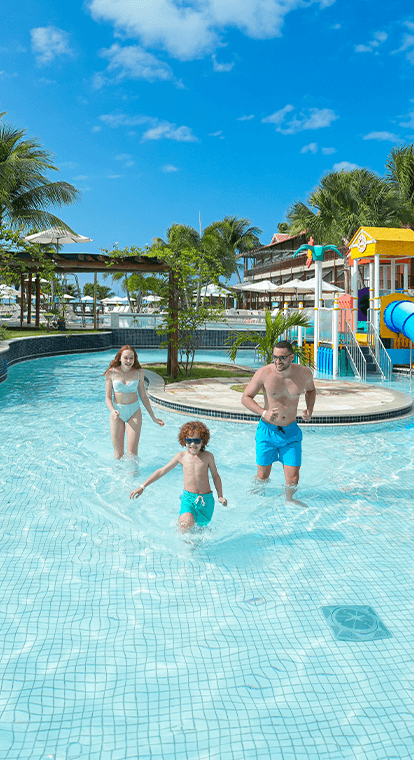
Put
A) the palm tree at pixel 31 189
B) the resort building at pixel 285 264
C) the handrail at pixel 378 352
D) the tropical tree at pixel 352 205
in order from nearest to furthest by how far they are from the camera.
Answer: the handrail at pixel 378 352, the palm tree at pixel 31 189, the tropical tree at pixel 352 205, the resort building at pixel 285 264

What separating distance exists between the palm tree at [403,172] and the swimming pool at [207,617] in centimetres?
2613

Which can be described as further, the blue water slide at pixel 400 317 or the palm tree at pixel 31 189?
the palm tree at pixel 31 189

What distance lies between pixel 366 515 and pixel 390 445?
8.96 feet

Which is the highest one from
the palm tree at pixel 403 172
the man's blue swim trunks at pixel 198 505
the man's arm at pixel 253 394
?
the palm tree at pixel 403 172

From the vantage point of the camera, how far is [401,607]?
371 centimetres

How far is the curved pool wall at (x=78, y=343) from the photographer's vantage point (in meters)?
17.5

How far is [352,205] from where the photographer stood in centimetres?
2689

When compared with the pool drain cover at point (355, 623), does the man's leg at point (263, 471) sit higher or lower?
higher

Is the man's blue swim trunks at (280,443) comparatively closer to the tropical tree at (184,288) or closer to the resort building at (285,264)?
the tropical tree at (184,288)

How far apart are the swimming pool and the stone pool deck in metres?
1.96

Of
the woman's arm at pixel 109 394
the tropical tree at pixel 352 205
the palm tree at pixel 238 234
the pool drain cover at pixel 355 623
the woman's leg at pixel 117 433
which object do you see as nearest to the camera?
the pool drain cover at pixel 355 623

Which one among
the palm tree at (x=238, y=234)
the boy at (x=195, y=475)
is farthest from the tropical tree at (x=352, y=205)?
the palm tree at (x=238, y=234)

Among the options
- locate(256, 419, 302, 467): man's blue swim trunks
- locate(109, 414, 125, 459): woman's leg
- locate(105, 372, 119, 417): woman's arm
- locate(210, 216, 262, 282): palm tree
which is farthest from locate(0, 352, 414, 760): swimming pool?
locate(210, 216, 262, 282): palm tree

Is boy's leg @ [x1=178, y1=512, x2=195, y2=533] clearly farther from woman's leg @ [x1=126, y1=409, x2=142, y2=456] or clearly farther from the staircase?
the staircase
